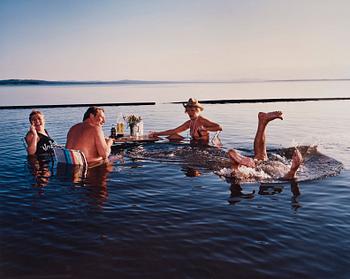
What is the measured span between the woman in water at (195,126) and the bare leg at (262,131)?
2423 mm

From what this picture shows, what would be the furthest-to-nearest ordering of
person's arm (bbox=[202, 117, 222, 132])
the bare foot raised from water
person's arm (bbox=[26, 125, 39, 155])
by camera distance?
person's arm (bbox=[202, 117, 222, 132])
person's arm (bbox=[26, 125, 39, 155])
the bare foot raised from water

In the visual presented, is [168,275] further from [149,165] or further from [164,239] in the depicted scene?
[149,165]

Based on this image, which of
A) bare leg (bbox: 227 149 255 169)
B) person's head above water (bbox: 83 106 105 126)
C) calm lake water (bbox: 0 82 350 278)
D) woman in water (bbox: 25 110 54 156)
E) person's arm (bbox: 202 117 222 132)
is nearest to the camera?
calm lake water (bbox: 0 82 350 278)

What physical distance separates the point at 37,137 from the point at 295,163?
8.11 m

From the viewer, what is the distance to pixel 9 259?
14.7 feet

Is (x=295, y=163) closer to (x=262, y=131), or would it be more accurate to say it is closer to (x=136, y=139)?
(x=262, y=131)

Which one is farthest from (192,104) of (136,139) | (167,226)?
(167,226)

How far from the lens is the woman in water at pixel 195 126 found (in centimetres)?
1239

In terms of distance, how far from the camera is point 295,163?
7.82m

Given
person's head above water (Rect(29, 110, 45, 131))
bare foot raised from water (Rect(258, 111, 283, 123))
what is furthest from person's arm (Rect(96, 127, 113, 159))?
bare foot raised from water (Rect(258, 111, 283, 123))

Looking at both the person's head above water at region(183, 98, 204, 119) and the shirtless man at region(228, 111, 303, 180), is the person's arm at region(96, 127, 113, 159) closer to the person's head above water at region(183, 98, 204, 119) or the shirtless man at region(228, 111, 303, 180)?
the shirtless man at region(228, 111, 303, 180)

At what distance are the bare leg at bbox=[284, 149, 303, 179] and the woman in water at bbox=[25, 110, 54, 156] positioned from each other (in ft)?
24.7

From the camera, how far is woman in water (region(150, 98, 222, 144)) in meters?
12.4

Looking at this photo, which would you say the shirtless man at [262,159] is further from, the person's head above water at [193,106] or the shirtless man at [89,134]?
the shirtless man at [89,134]
